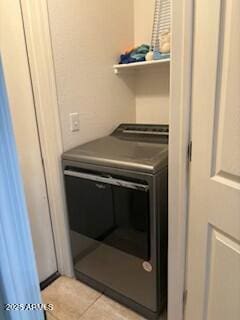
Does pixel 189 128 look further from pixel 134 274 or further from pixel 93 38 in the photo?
pixel 93 38

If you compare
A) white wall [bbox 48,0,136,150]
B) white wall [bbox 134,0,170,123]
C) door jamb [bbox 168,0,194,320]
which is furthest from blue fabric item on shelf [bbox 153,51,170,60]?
door jamb [bbox 168,0,194,320]

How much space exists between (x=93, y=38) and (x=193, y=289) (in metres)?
1.60

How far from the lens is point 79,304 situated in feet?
5.17

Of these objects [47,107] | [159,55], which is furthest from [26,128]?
[159,55]

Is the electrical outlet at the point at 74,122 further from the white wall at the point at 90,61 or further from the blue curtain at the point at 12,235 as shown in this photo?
the blue curtain at the point at 12,235

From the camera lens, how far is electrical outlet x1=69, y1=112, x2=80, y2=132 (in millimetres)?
1577

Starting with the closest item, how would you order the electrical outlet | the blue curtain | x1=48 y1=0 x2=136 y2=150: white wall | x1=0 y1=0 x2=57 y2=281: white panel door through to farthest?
1. the blue curtain
2. x1=0 y1=0 x2=57 y2=281: white panel door
3. x1=48 y1=0 x2=136 y2=150: white wall
4. the electrical outlet

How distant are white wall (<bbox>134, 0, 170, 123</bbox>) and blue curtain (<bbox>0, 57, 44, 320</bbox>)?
147cm

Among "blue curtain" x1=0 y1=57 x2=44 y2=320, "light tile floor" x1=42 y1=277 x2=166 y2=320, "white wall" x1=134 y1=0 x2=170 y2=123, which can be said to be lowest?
"light tile floor" x1=42 y1=277 x2=166 y2=320

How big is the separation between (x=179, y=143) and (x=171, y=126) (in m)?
0.08

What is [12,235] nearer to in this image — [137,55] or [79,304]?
[79,304]

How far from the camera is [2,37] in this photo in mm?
1310

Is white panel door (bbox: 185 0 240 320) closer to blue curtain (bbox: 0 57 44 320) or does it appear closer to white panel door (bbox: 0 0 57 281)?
blue curtain (bbox: 0 57 44 320)

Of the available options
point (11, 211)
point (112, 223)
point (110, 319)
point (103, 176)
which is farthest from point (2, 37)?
point (110, 319)
